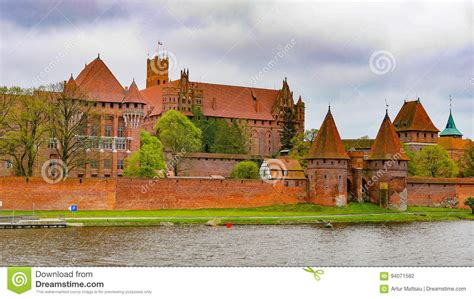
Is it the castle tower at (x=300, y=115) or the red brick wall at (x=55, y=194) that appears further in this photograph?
the castle tower at (x=300, y=115)

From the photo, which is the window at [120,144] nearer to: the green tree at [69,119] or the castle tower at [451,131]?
the green tree at [69,119]

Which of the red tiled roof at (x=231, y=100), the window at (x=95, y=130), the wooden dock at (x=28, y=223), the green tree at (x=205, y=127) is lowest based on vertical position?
the wooden dock at (x=28, y=223)

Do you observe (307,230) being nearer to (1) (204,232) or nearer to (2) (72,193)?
(1) (204,232)

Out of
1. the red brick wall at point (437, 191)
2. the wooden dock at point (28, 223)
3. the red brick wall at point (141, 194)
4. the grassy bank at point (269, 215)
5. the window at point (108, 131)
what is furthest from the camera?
the red brick wall at point (437, 191)

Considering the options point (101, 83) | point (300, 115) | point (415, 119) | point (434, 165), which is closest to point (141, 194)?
point (101, 83)

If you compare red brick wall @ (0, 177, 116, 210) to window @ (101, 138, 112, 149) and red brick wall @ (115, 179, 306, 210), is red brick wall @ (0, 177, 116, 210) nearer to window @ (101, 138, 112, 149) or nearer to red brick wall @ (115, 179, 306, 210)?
red brick wall @ (115, 179, 306, 210)

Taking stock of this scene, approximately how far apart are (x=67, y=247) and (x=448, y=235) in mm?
16760

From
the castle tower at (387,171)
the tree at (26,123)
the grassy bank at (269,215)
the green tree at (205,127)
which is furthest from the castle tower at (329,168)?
the green tree at (205,127)

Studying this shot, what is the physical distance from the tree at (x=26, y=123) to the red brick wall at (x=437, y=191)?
2400cm

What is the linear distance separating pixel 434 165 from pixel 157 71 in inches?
1563

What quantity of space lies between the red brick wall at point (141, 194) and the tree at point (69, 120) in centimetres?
241

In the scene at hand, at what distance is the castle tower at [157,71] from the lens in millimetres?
84375

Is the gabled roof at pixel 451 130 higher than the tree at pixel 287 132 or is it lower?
higher

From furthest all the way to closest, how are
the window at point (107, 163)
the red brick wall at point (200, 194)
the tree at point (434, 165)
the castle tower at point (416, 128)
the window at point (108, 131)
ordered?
the castle tower at point (416, 128) → the tree at point (434, 165) → the window at point (108, 131) → the window at point (107, 163) → the red brick wall at point (200, 194)
